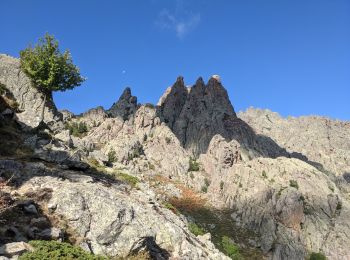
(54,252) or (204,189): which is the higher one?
(204,189)

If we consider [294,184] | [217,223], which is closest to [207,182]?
[294,184]

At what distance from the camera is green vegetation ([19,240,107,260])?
21.2 metres

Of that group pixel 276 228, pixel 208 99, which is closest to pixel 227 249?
pixel 276 228

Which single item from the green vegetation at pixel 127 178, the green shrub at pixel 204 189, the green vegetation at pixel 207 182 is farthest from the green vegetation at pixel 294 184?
the green vegetation at pixel 127 178

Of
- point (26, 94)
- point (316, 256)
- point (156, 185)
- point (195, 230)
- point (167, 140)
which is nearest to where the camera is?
point (26, 94)

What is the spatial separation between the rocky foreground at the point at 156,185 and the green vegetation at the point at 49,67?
359 cm

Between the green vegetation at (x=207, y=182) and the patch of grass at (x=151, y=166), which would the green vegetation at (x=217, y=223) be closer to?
the green vegetation at (x=207, y=182)

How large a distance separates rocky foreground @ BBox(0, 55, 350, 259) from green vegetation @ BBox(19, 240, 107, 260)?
36.1 inches

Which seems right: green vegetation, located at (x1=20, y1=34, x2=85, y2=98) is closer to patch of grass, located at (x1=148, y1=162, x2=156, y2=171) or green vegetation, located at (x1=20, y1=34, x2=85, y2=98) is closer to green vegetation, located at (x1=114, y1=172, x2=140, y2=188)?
green vegetation, located at (x1=114, y1=172, x2=140, y2=188)

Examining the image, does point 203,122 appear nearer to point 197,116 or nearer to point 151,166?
point 197,116

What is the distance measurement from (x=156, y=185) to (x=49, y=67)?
7073cm

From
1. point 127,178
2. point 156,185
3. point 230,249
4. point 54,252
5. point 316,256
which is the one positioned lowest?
point 54,252

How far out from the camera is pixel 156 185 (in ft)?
398

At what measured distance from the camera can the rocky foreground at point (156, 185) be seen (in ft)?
95.0
